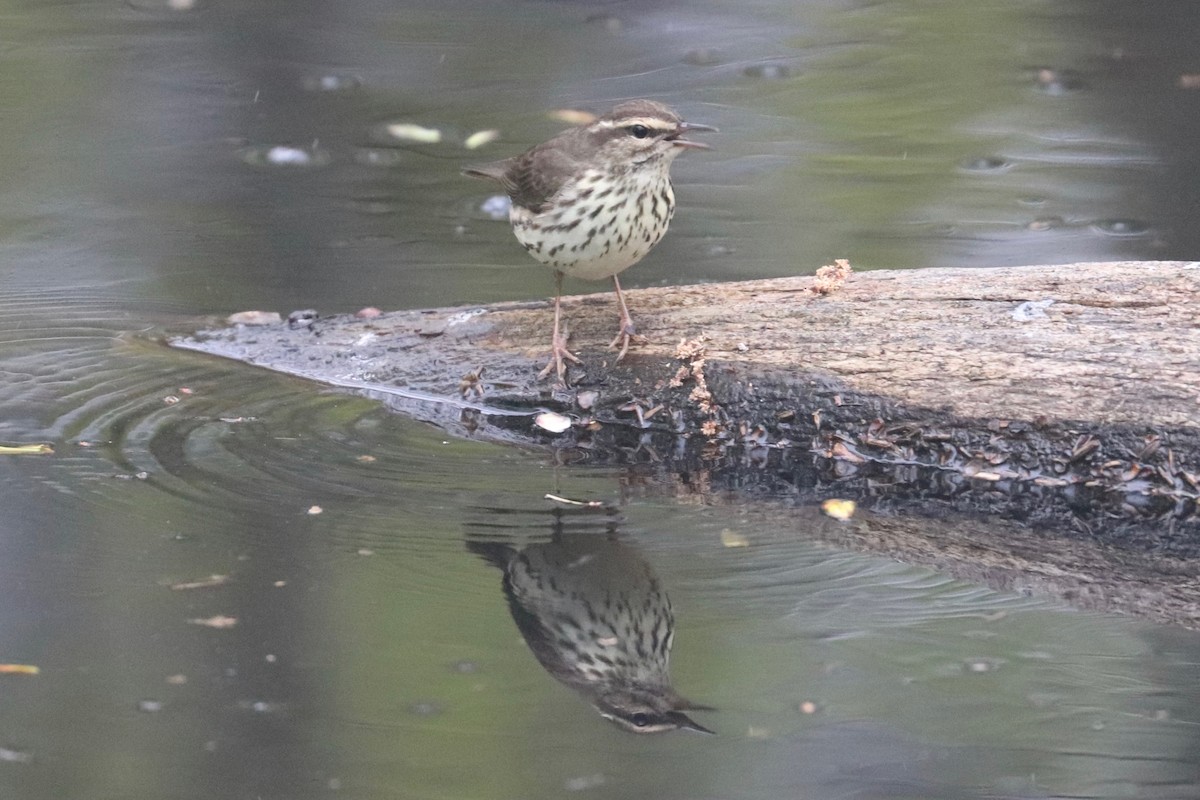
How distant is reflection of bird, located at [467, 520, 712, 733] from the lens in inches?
158

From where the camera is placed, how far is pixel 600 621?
446 cm

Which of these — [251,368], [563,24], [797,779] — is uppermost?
[563,24]

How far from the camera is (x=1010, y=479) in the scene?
17.2ft

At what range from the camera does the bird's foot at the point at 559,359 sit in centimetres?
571

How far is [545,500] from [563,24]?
7.28m

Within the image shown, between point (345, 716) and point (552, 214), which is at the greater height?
point (552, 214)

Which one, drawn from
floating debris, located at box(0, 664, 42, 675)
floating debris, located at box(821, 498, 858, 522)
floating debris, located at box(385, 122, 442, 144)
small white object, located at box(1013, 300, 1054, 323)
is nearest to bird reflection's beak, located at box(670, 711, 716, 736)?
floating debris, located at box(821, 498, 858, 522)

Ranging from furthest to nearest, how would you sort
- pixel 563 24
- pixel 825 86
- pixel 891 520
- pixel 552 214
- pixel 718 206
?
pixel 563 24 → pixel 825 86 → pixel 718 206 → pixel 552 214 → pixel 891 520

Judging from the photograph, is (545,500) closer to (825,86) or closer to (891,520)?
(891,520)

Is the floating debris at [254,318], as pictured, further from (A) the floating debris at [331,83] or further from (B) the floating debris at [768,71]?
(B) the floating debris at [768,71]

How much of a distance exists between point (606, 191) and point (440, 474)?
42.4 inches

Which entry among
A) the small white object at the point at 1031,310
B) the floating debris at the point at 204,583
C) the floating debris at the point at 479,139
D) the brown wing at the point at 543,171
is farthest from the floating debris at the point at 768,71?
the floating debris at the point at 204,583

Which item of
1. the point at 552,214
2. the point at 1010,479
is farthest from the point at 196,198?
the point at 1010,479

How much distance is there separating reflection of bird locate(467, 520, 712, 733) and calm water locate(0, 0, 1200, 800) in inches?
1.4
